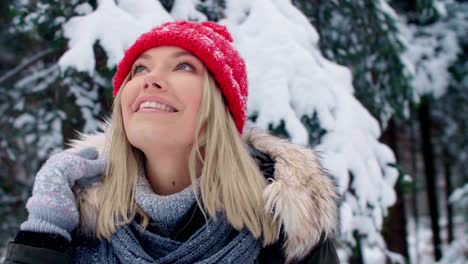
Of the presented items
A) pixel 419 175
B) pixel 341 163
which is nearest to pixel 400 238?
pixel 341 163

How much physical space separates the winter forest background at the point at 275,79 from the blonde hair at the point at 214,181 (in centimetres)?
137

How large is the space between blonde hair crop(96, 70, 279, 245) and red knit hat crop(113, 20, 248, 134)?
5 cm

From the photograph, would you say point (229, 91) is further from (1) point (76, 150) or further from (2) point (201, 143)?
(1) point (76, 150)

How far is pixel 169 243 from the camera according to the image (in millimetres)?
2025

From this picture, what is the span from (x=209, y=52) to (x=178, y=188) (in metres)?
0.58

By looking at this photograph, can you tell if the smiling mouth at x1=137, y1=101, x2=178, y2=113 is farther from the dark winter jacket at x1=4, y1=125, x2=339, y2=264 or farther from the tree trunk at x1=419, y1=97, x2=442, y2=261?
the tree trunk at x1=419, y1=97, x2=442, y2=261

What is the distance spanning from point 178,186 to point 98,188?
1.08ft

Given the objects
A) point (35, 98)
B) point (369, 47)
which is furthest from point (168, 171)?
point (369, 47)

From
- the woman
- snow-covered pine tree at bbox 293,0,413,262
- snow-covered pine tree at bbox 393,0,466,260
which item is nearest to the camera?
the woman

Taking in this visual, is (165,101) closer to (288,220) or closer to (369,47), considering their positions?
(288,220)

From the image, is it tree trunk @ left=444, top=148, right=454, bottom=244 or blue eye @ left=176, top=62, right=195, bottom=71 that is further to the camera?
tree trunk @ left=444, top=148, right=454, bottom=244

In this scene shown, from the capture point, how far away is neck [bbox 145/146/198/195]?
7.07 ft

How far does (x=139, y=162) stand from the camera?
90.0 inches

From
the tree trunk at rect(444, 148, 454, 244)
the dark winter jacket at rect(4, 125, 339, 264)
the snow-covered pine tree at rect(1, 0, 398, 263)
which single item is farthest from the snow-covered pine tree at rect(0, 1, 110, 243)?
the tree trunk at rect(444, 148, 454, 244)
